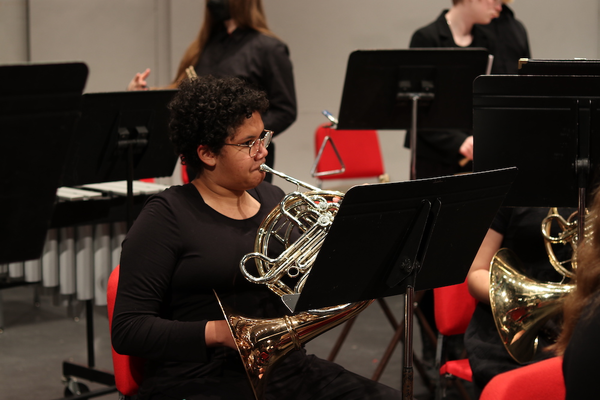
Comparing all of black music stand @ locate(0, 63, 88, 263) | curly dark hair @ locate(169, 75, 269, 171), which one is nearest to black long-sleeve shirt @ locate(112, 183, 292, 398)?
curly dark hair @ locate(169, 75, 269, 171)

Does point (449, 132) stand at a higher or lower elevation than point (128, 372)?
higher

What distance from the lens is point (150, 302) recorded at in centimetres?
161

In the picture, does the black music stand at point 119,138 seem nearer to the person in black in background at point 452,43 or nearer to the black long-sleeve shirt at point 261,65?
the black long-sleeve shirt at point 261,65

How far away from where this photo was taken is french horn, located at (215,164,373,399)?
155 centimetres

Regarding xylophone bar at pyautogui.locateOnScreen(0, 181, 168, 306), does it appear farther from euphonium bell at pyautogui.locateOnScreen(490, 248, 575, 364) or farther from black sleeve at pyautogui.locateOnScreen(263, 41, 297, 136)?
euphonium bell at pyautogui.locateOnScreen(490, 248, 575, 364)

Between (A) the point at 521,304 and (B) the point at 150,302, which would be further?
(A) the point at 521,304

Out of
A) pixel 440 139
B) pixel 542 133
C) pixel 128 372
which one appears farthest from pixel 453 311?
pixel 440 139

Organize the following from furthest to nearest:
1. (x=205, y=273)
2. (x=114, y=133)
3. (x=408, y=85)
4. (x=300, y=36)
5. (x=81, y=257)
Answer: (x=300, y=36) → (x=81, y=257) → (x=408, y=85) → (x=114, y=133) → (x=205, y=273)

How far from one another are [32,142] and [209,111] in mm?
446

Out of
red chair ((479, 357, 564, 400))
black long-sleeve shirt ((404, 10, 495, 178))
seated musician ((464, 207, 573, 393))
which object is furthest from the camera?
black long-sleeve shirt ((404, 10, 495, 178))

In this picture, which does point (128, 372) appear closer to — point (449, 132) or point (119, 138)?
point (119, 138)

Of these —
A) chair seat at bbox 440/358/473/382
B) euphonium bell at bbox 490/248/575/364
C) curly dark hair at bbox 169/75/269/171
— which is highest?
curly dark hair at bbox 169/75/269/171

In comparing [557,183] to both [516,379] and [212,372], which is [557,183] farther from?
[212,372]

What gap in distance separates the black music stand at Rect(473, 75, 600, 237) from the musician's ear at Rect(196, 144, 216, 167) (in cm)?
70
